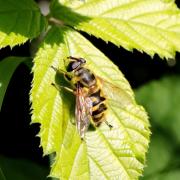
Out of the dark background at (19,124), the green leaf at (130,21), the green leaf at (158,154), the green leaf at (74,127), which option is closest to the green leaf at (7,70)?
the green leaf at (74,127)

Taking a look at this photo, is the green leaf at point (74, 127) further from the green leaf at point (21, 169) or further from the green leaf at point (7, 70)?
the green leaf at point (21, 169)

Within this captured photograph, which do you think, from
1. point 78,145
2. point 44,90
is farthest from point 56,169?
point 44,90

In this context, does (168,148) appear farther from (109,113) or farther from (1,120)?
(109,113)

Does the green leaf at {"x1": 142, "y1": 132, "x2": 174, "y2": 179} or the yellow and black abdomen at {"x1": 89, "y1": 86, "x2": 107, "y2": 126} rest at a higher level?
the yellow and black abdomen at {"x1": 89, "y1": 86, "x2": 107, "y2": 126}

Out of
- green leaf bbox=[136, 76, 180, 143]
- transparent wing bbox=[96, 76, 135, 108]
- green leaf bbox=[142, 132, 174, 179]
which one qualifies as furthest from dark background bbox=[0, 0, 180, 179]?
transparent wing bbox=[96, 76, 135, 108]

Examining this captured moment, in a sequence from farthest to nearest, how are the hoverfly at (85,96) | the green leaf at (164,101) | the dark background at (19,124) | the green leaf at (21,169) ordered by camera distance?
1. the green leaf at (164,101)
2. the dark background at (19,124)
3. the green leaf at (21,169)
4. the hoverfly at (85,96)

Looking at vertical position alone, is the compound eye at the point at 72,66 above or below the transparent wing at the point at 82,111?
above

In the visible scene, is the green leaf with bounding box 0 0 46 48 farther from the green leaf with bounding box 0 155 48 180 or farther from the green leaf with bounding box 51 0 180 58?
the green leaf with bounding box 0 155 48 180
